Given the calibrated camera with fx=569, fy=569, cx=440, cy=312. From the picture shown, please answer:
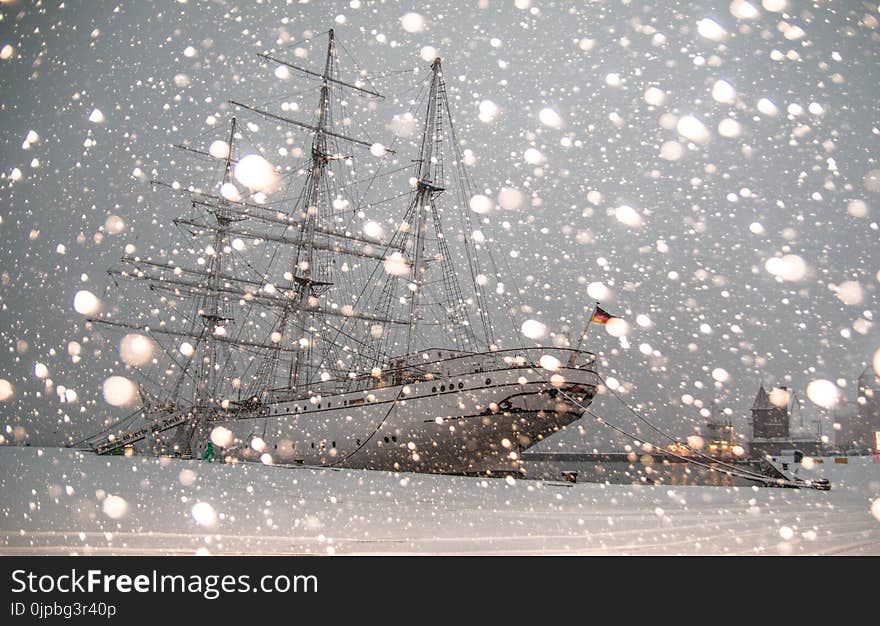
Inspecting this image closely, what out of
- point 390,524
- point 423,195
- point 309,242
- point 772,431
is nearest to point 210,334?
point 309,242

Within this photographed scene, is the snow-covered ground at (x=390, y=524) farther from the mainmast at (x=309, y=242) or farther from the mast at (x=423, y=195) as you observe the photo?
the mainmast at (x=309, y=242)

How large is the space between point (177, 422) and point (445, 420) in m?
28.1

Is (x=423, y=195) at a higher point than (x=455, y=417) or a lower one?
higher

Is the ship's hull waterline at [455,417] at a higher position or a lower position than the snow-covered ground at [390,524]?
higher

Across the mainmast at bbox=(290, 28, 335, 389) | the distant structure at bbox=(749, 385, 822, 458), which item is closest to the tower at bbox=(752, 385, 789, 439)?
→ the distant structure at bbox=(749, 385, 822, 458)

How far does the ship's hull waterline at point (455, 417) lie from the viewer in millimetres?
19516

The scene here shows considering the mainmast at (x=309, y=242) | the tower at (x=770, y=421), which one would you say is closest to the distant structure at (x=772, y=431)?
the tower at (x=770, y=421)

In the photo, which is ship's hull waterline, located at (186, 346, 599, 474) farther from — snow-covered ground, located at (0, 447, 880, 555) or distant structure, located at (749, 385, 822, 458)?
distant structure, located at (749, 385, 822, 458)

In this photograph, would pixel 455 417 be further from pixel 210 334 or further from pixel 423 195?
pixel 210 334

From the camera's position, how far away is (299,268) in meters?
34.5

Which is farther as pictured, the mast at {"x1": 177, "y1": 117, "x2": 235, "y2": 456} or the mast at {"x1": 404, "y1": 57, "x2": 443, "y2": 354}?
the mast at {"x1": 177, "y1": 117, "x2": 235, "y2": 456}

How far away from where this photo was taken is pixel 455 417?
66.2ft

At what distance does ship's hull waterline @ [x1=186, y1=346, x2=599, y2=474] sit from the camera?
768 inches
